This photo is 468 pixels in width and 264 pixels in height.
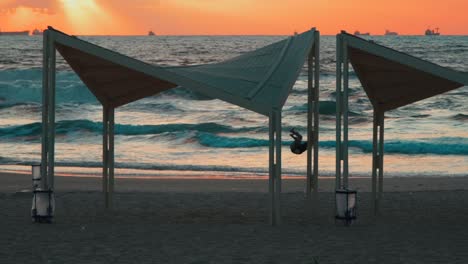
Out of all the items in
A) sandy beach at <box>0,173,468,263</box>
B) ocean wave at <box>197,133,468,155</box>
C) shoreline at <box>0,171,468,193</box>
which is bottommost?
sandy beach at <box>0,173,468,263</box>

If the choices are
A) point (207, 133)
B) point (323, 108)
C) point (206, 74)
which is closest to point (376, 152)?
point (206, 74)

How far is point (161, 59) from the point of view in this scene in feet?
279

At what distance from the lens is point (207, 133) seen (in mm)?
36688

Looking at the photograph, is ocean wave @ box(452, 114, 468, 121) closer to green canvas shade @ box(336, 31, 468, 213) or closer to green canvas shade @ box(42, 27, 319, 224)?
green canvas shade @ box(336, 31, 468, 213)

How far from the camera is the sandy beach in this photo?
10594mm

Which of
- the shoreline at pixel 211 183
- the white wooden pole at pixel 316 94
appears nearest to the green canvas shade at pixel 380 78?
the white wooden pole at pixel 316 94

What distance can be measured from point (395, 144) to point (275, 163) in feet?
66.3

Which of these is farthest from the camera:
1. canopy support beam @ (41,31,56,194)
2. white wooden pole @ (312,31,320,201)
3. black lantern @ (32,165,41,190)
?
black lantern @ (32,165,41,190)

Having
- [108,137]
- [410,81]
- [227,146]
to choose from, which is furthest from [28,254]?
[227,146]

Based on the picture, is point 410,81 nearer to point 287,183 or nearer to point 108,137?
point 108,137

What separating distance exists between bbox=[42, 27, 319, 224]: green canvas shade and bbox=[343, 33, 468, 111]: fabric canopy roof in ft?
2.25

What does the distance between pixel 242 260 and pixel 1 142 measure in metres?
24.3

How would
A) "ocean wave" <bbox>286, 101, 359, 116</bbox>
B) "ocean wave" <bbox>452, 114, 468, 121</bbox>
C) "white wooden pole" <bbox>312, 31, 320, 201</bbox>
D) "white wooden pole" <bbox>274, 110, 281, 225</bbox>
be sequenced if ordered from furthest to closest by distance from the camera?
"ocean wave" <bbox>286, 101, 359, 116</bbox> < "ocean wave" <bbox>452, 114, 468, 121</bbox> < "white wooden pole" <bbox>312, 31, 320, 201</bbox> < "white wooden pole" <bbox>274, 110, 281, 225</bbox>

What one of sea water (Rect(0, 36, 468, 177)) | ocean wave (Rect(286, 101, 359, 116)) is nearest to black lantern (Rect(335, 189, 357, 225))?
sea water (Rect(0, 36, 468, 177))
